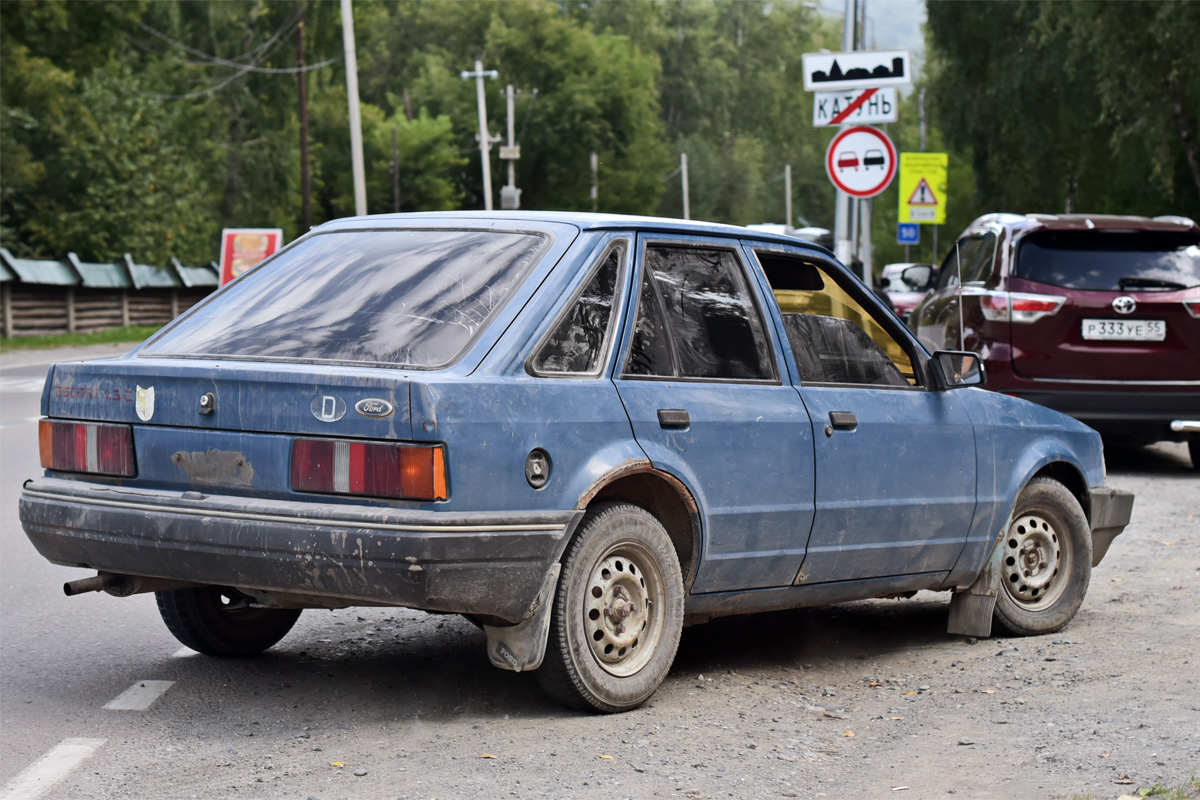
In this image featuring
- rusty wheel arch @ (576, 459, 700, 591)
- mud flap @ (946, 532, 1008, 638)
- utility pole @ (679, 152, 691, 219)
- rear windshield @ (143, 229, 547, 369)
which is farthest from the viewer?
utility pole @ (679, 152, 691, 219)

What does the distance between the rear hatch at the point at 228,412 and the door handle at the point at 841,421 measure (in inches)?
70.6

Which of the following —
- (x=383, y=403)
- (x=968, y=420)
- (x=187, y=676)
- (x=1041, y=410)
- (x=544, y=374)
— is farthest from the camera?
(x=1041, y=410)

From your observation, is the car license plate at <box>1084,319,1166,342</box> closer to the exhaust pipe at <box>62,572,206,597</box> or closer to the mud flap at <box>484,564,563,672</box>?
the mud flap at <box>484,564,563,672</box>

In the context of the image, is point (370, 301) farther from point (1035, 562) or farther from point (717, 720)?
point (1035, 562)

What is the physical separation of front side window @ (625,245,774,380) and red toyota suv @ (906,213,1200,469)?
6521mm

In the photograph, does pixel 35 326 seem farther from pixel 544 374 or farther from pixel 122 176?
pixel 544 374

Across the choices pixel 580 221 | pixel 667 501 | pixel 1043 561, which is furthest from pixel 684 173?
pixel 667 501

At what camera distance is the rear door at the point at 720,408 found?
5301 millimetres

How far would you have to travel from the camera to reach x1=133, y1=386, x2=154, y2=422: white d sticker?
16.8 ft

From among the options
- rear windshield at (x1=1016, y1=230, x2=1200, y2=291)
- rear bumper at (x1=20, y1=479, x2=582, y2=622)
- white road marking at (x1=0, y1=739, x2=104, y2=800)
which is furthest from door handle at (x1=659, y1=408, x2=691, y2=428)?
rear windshield at (x1=1016, y1=230, x2=1200, y2=291)

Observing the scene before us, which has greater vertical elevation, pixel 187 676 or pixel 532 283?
pixel 532 283

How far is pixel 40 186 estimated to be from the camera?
5169 cm

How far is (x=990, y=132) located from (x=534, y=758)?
3566 centimetres

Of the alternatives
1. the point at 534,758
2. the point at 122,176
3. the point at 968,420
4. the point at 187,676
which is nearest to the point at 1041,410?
the point at 968,420
